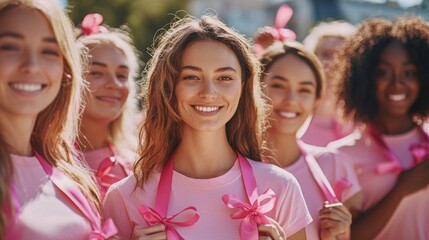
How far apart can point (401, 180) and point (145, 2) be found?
53.5 ft

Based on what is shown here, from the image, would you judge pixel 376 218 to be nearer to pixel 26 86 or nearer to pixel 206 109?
pixel 206 109

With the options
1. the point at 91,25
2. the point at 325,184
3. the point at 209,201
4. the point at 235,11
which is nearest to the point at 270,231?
the point at 209,201

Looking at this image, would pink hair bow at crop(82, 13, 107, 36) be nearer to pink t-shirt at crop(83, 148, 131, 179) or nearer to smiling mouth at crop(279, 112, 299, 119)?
pink t-shirt at crop(83, 148, 131, 179)

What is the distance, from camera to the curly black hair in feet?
14.2

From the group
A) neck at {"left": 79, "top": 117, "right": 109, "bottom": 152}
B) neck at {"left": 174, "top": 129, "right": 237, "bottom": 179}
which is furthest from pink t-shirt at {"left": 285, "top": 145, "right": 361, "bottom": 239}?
neck at {"left": 79, "top": 117, "right": 109, "bottom": 152}

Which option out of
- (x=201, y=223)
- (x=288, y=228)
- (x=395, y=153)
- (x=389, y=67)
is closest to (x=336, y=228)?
(x=288, y=228)

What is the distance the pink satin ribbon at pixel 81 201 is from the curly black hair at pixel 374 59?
7.23ft

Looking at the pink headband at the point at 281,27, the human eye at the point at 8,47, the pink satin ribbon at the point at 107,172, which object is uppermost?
the pink headband at the point at 281,27

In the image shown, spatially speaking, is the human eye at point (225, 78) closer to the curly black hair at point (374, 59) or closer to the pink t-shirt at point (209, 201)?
the pink t-shirt at point (209, 201)

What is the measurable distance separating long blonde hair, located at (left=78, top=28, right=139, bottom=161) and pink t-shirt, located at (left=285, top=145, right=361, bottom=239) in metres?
1.04

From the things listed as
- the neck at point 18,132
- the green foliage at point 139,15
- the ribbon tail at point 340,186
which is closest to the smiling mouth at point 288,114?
the ribbon tail at point 340,186

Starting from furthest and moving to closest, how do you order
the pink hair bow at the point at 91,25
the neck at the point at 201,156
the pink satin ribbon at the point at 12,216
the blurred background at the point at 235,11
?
the blurred background at the point at 235,11
the pink hair bow at the point at 91,25
the neck at the point at 201,156
the pink satin ribbon at the point at 12,216

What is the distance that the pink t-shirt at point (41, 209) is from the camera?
8.29 feet

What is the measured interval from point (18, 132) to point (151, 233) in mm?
689
